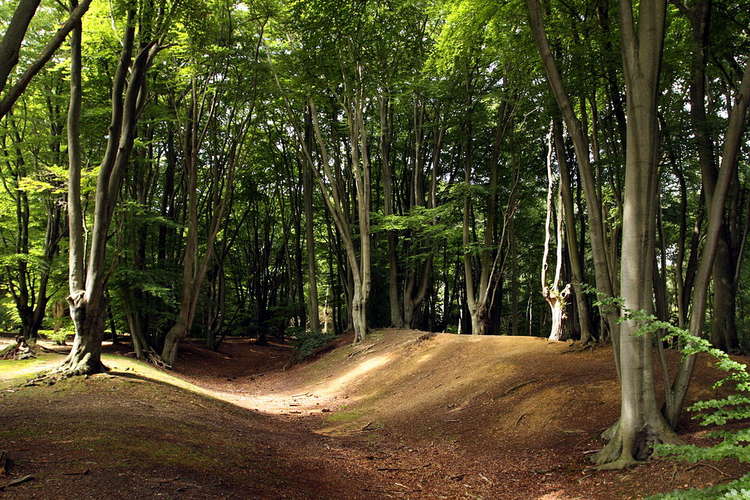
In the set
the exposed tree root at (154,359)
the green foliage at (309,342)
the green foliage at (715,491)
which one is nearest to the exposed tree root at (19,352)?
the exposed tree root at (154,359)

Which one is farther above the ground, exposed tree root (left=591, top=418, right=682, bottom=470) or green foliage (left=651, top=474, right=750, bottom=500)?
green foliage (left=651, top=474, right=750, bottom=500)

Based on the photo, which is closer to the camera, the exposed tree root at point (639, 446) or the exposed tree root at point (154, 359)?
the exposed tree root at point (639, 446)

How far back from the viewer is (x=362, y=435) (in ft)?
27.1

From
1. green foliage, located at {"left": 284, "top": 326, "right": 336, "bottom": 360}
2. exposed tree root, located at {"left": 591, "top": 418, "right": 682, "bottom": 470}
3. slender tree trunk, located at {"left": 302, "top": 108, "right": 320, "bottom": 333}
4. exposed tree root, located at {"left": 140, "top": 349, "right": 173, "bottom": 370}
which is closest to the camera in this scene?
exposed tree root, located at {"left": 591, "top": 418, "right": 682, "bottom": 470}

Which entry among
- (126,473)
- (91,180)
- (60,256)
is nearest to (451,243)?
(91,180)

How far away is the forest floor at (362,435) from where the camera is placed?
416 centimetres

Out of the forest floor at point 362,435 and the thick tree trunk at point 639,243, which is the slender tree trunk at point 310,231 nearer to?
the forest floor at point 362,435

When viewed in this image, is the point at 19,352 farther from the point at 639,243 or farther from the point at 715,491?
the point at 715,491

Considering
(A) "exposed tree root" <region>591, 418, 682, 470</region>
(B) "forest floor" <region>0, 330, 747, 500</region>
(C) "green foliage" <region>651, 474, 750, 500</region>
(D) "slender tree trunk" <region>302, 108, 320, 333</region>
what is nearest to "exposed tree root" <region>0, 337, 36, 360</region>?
(B) "forest floor" <region>0, 330, 747, 500</region>

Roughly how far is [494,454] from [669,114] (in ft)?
22.3

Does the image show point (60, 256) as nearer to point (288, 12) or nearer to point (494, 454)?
point (288, 12)

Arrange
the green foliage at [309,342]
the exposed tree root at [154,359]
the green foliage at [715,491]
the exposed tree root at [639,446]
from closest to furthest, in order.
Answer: the green foliage at [715,491]
the exposed tree root at [639,446]
the exposed tree root at [154,359]
the green foliage at [309,342]

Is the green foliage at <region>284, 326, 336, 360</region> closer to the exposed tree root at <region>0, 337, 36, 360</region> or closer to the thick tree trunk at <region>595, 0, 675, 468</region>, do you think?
the exposed tree root at <region>0, 337, 36, 360</region>

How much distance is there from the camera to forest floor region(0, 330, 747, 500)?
4.16 metres
